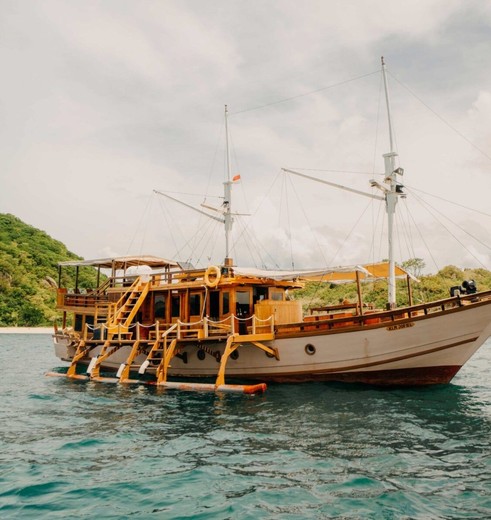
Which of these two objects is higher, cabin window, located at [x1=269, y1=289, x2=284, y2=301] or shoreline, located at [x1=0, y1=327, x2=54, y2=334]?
cabin window, located at [x1=269, y1=289, x2=284, y2=301]

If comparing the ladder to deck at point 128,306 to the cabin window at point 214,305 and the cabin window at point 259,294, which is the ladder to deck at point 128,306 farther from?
the cabin window at point 259,294

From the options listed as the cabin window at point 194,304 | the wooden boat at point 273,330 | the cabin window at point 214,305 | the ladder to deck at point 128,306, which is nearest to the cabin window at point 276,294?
the wooden boat at point 273,330

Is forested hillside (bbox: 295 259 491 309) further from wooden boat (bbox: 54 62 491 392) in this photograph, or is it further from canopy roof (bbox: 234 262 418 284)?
wooden boat (bbox: 54 62 491 392)

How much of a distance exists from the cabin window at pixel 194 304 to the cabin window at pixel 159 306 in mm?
1949

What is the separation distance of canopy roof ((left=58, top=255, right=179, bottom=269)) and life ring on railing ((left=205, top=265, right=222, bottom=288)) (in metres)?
7.36

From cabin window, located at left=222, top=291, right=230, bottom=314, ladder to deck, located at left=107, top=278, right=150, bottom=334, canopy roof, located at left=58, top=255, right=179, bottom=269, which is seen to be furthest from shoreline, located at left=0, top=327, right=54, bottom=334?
cabin window, located at left=222, top=291, right=230, bottom=314

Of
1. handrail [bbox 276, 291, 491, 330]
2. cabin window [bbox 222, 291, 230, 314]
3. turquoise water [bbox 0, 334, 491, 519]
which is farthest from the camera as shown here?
cabin window [bbox 222, 291, 230, 314]

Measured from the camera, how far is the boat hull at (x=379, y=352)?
15750 mm

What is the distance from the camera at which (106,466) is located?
912cm

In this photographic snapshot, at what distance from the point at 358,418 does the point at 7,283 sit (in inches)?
3084

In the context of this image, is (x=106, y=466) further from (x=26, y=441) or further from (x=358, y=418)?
(x=358, y=418)

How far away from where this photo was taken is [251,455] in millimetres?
9773

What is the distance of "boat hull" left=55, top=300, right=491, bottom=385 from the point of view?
620 inches

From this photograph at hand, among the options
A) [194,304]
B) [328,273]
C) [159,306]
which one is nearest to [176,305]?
[159,306]
